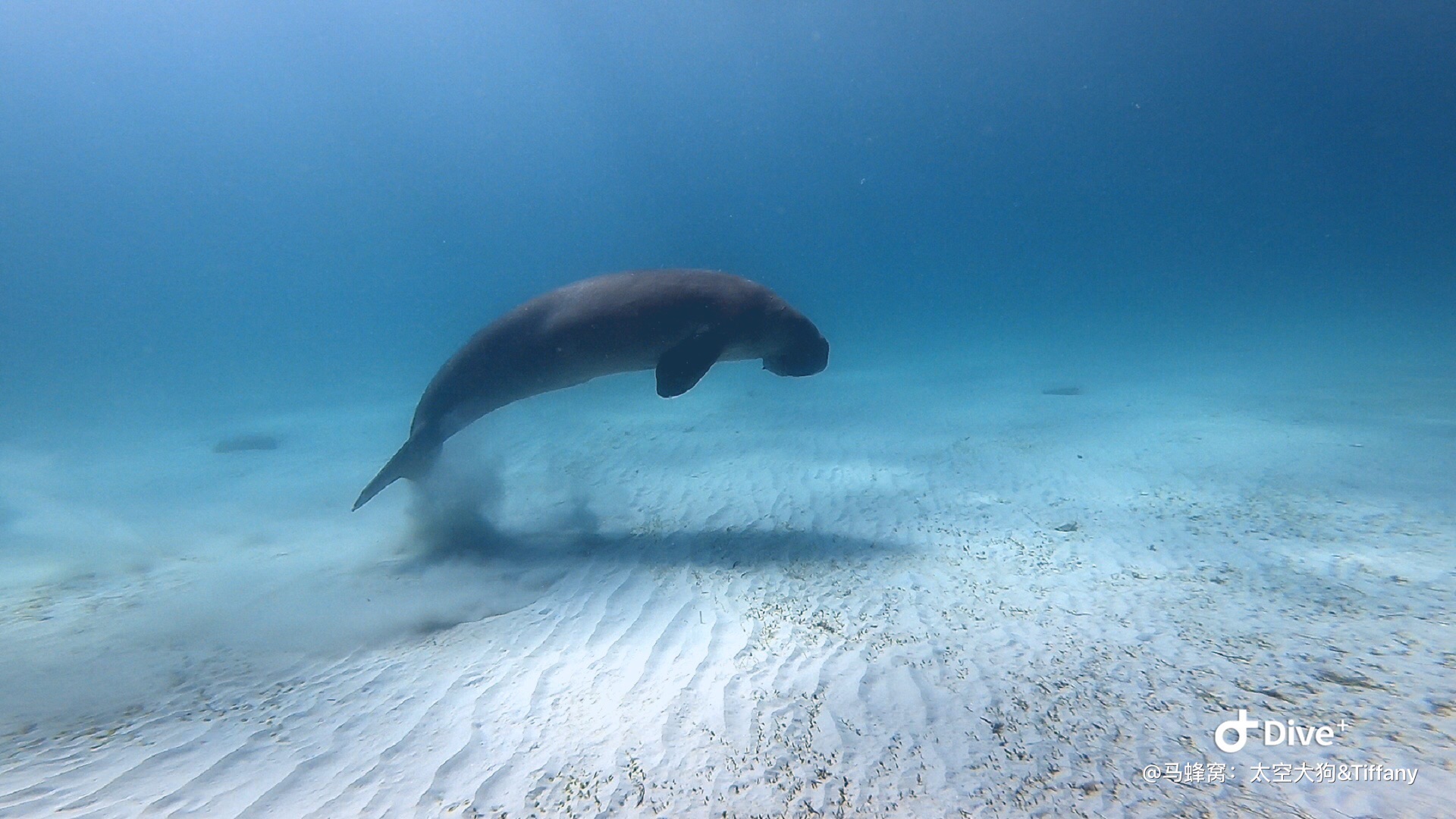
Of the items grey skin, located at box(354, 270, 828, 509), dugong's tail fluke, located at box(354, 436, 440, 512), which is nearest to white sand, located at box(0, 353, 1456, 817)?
dugong's tail fluke, located at box(354, 436, 440, 512)

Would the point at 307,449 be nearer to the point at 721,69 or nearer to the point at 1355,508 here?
the point at 1355,508

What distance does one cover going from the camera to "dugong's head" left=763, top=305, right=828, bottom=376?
21.2 ft

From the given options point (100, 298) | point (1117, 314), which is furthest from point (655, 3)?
point (100, 298)

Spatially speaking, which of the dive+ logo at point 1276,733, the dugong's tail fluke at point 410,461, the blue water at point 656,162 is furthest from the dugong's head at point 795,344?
the blue water at point 656,162

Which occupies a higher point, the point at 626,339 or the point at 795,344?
the point at 626,339

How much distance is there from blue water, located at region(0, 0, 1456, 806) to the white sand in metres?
1.21

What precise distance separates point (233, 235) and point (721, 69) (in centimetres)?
13614

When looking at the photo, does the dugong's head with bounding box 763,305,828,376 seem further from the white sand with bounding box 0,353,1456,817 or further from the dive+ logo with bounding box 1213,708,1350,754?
the dive+ logo with bounding box 1213,708,1350,754

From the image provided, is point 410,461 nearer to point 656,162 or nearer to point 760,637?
point 760,637

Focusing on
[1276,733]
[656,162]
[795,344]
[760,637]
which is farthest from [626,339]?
[656,162]

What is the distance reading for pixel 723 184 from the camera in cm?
9725

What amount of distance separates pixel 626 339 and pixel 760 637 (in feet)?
10.7

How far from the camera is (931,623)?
4.44m

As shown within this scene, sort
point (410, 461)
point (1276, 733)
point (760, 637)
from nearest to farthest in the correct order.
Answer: point (1276, 733) → point (760, 637) → point (410, 461)
